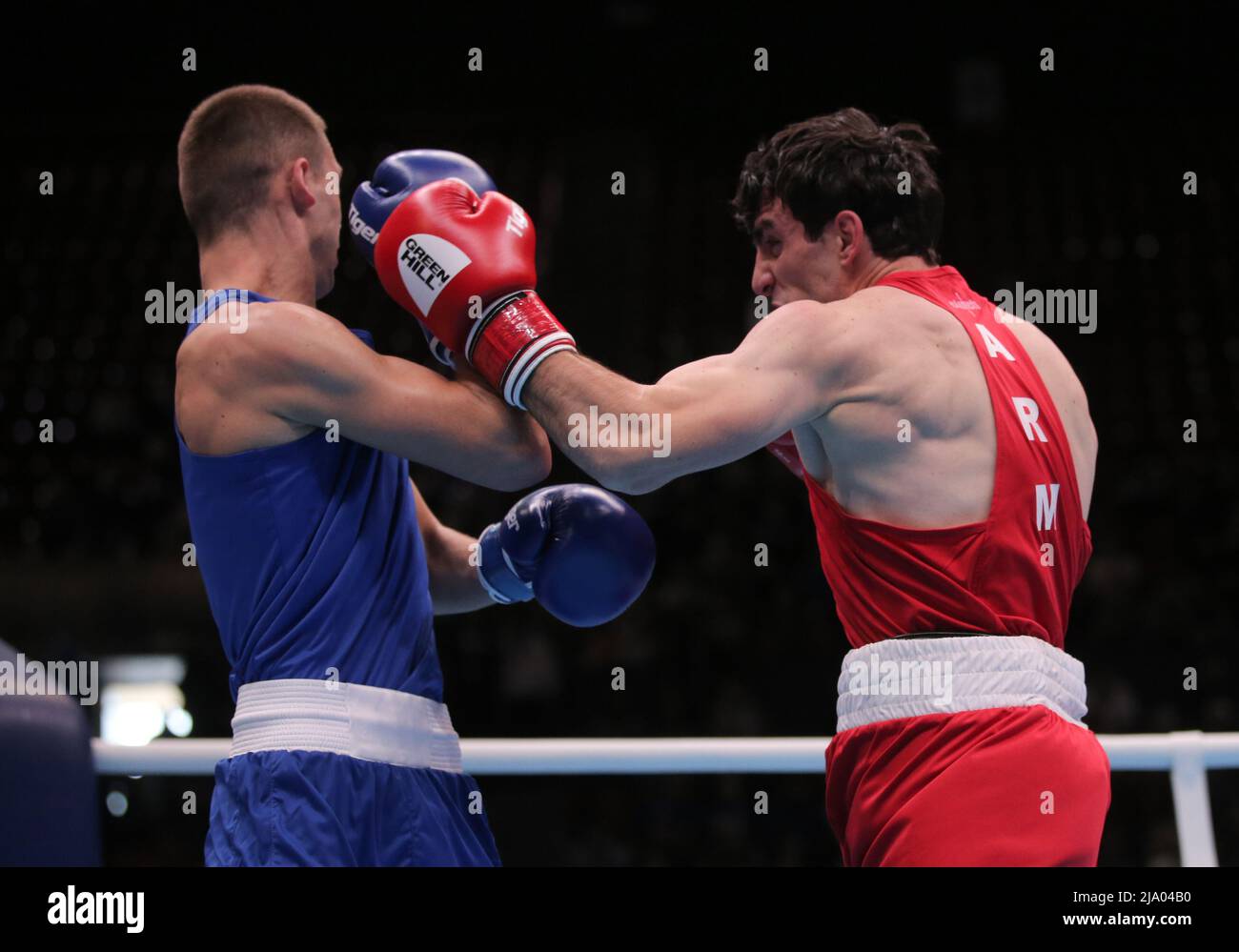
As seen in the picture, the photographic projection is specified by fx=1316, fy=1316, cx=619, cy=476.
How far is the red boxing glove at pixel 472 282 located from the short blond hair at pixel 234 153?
0.78 feet

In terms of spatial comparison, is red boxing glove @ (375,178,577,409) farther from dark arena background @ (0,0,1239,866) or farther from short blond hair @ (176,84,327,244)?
dark arena background @ (0,0,1239,866)

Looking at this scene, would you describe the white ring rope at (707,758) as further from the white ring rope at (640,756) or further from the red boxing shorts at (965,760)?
the red boxing shorts at (965,760)

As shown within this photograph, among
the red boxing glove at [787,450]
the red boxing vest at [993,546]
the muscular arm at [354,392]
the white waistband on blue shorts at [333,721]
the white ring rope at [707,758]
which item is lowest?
the white ring rope at [707,758]

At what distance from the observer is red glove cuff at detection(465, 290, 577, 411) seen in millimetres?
2234

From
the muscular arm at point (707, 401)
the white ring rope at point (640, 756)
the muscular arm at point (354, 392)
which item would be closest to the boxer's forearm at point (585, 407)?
the muscular arm at point (707, 401)

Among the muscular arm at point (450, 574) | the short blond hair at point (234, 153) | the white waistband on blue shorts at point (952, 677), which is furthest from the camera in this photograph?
the muscular arm at point (450, 574)

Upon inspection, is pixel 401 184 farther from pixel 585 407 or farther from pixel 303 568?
pixel 303 568

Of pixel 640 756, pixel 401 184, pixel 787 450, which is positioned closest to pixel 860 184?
pixel 787 450

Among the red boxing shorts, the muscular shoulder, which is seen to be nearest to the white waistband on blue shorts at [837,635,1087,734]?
the red boxing shorts

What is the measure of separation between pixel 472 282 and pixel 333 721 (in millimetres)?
776

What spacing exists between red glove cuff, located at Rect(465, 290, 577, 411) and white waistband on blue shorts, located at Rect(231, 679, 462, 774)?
55 centimetres

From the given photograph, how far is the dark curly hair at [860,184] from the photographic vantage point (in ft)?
8.19
